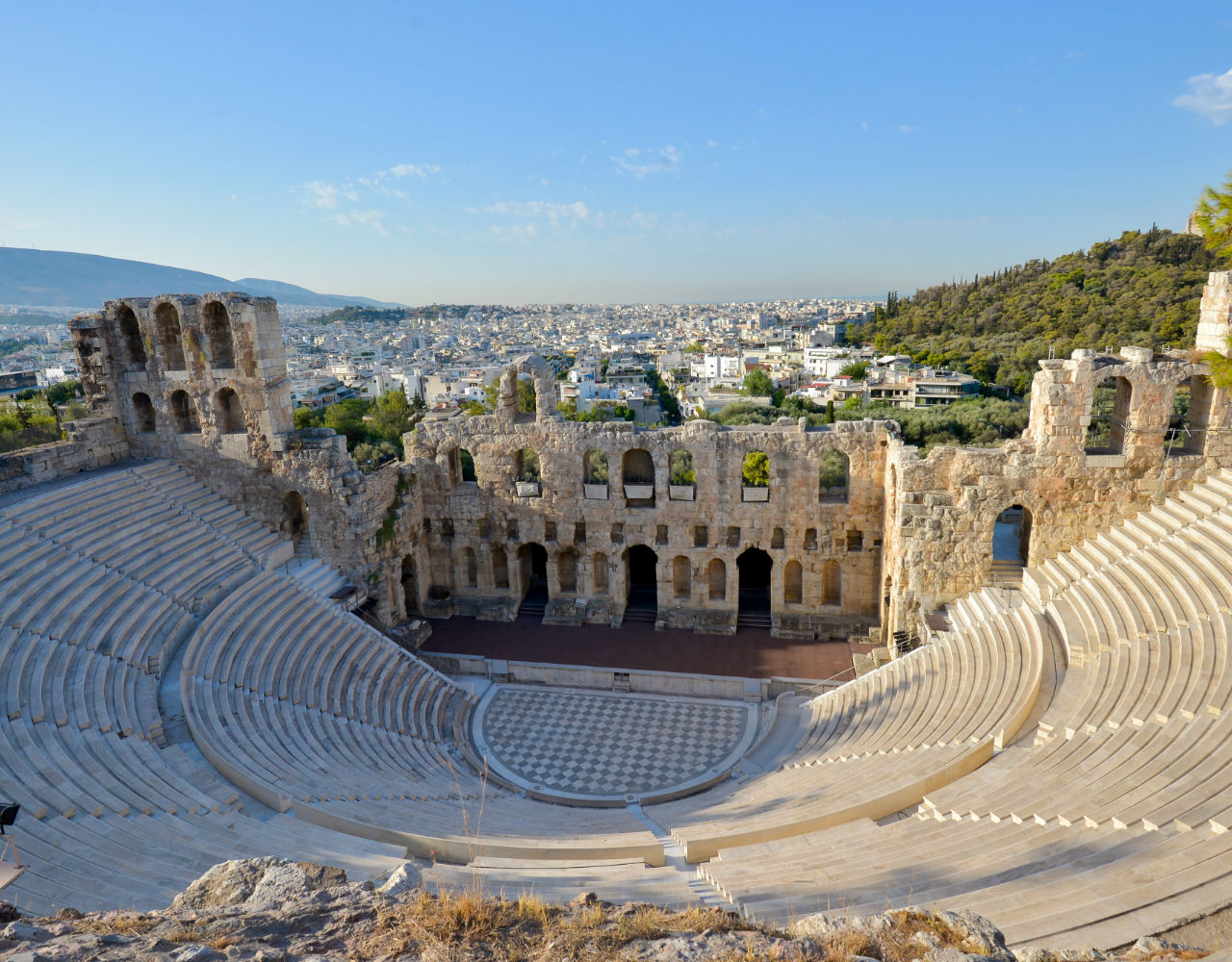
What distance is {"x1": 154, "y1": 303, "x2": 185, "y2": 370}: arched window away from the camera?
20.4 m

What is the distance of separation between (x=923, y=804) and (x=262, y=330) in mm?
18985

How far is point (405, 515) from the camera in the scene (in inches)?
850

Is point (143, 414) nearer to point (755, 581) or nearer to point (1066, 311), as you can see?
point (755, 581)

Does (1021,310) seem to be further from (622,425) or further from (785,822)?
(785,822)

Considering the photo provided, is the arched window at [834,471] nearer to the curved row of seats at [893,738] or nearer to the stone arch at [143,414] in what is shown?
the curved row of seats at [893,738]

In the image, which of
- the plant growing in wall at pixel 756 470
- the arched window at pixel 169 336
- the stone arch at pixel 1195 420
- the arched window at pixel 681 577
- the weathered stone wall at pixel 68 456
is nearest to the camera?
the stone arch at pixel 1195 420

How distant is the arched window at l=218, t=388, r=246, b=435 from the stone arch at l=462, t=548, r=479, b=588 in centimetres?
741

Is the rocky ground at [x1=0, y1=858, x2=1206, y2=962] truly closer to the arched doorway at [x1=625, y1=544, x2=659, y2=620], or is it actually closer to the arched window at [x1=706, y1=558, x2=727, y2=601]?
the arched window at [x1=706, y1=558, x2=727, y2=601]

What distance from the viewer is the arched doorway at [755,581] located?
23.0 m

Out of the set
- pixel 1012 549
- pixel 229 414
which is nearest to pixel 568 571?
pixel 229 414

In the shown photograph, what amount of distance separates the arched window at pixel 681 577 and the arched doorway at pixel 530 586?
13.4 ft

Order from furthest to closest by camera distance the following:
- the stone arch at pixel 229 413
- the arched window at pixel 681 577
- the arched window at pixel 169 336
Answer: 1. the arched window at pixel 681 577
2. the stone arch at pixel 229 413
3. the arched window at pixel 169 336

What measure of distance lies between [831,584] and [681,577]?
14.5 ft

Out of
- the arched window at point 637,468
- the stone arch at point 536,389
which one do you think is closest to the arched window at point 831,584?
the arched window at point 637,468
